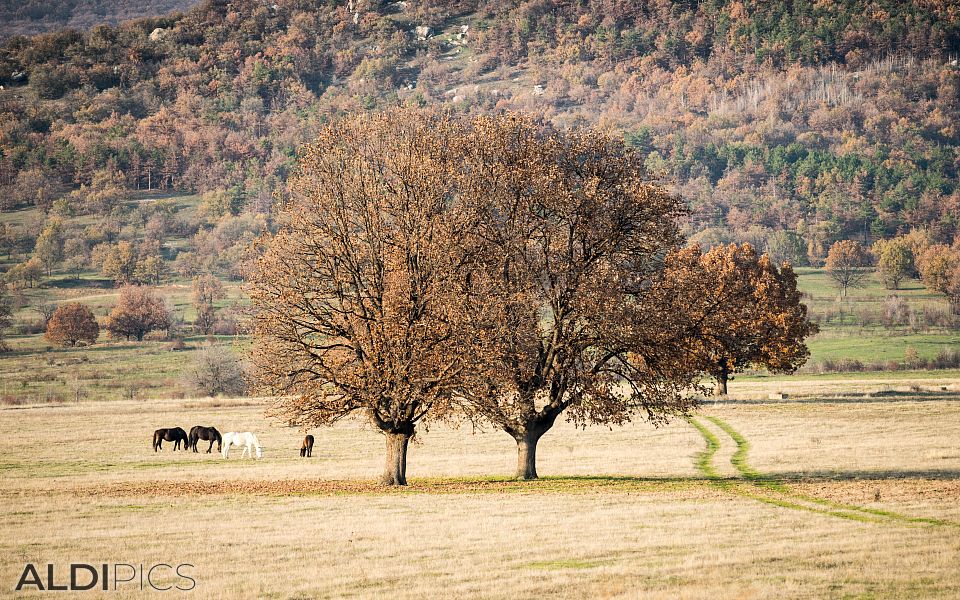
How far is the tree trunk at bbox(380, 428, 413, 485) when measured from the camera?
37.2 m

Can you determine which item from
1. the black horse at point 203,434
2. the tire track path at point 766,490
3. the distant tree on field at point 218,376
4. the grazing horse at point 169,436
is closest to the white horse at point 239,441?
the black horse at point 203,434

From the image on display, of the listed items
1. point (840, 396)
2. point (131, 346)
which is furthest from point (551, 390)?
point (131, 346)

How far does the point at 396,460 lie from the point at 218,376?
7445cm

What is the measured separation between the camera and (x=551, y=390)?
37656mm

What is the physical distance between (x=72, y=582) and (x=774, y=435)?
42.1 metres

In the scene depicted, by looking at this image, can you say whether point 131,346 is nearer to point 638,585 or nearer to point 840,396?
point 840,396

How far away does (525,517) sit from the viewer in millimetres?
28156

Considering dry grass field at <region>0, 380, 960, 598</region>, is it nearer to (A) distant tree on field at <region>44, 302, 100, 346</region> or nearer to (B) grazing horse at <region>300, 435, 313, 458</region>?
(B) grazing horse at <region>300, 435, 313, 458</region>

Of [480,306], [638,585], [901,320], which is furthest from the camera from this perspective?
[901,320]

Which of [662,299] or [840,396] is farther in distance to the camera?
[840,396]

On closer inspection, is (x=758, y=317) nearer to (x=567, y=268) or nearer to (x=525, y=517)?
(x=567, y=268)

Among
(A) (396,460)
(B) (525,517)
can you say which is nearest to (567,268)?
(A) (396,460)

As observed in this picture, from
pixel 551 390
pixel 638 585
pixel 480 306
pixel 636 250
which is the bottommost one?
pixel 638 585

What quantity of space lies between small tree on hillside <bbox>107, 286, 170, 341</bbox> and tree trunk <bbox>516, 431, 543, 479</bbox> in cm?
14421
